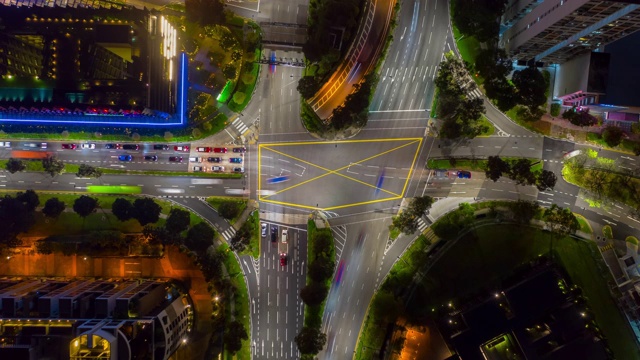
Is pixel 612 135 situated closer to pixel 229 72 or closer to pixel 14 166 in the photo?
pixel 229 72

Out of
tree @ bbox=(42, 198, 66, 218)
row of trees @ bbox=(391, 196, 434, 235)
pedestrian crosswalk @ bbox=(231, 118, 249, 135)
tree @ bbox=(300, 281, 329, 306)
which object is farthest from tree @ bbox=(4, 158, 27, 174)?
row of trees @ bbox=(391, 196, 434, 235)

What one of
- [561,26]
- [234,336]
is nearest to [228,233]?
[234,336]

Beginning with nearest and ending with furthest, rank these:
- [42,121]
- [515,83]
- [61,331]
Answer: [61,331] < [515,83] < [42,121]

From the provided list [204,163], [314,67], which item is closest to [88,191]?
[204,163]

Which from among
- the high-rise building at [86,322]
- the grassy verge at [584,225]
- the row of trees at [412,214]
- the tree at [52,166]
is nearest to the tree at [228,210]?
the high-rise building at [86,322]

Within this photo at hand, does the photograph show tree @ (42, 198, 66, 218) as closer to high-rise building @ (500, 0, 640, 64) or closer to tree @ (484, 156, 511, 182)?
tree @ (484, 156, 511, 182)

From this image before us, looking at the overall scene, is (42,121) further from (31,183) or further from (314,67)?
(314,67)
